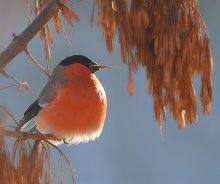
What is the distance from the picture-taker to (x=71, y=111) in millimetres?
1026

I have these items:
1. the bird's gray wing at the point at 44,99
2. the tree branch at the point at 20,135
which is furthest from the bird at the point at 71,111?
the tree branch at the point at 20,135

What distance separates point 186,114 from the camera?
2.44 feet

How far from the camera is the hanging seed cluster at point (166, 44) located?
722 millimetres

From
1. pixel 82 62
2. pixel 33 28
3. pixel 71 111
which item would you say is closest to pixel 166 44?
pixel 33 28

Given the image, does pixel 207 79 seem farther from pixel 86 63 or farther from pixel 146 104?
pixel 146 104

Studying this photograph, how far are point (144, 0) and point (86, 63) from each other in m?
0.49

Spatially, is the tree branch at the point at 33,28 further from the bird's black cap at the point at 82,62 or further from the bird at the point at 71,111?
the bird's black cap at the point at 82,62

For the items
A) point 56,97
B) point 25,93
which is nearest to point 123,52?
point 56,97

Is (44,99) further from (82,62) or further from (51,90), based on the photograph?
(82,62)

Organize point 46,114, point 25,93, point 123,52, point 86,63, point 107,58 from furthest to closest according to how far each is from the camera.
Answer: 1. point 107,58
2. point 25,93
3. point 86,63
4. point 46,114
5. point 123,52

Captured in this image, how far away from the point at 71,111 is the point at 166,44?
0.34 metres

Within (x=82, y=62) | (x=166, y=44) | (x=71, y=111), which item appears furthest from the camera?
(x=82, y=62)

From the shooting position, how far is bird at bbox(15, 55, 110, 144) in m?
1.03

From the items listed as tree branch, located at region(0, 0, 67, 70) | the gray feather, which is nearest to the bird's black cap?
the gray feather
